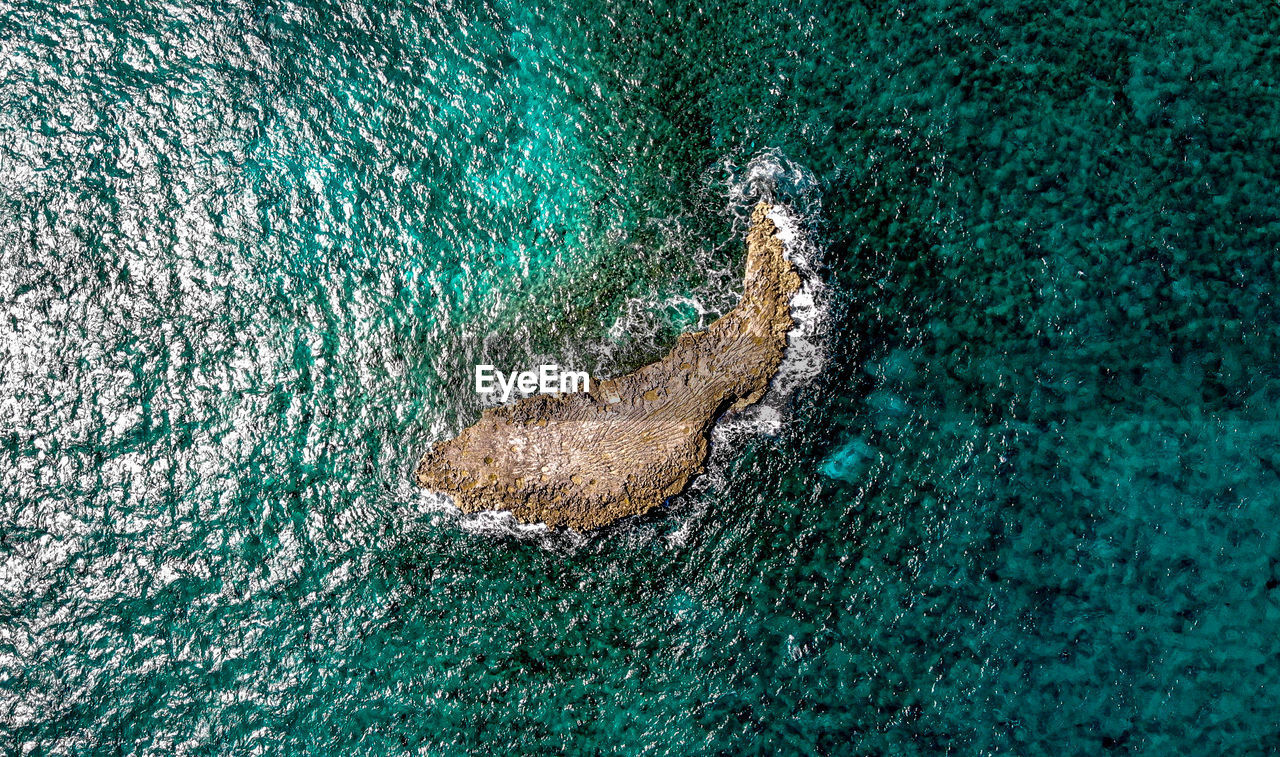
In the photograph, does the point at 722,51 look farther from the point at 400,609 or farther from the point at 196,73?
the point at 400,609

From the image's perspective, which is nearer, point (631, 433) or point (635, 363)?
point (631, 433)

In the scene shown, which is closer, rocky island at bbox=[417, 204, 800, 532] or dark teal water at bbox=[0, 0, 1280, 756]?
dark teal water at bbox=[0, 0, 1280, 756]

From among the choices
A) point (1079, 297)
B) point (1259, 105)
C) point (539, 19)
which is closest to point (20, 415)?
point (539, 19)

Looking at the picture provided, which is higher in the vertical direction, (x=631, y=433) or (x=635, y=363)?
(x=635, y=363)

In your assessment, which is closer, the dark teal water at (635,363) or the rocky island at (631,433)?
the dark teal water at (635,363)
